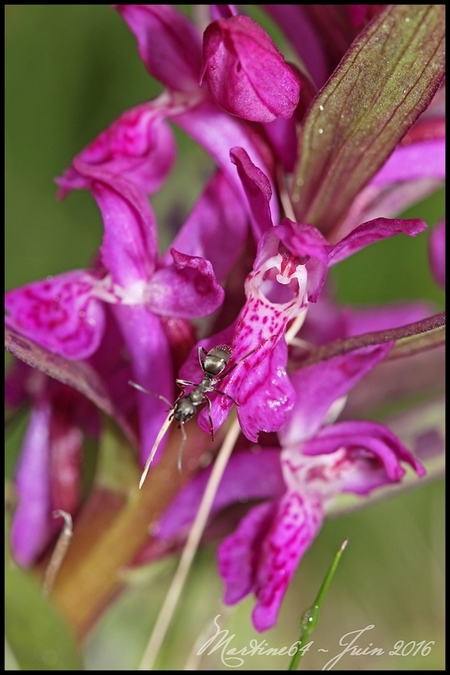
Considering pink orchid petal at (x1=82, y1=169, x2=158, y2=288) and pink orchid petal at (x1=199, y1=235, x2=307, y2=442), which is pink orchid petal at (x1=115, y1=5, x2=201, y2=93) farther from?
pink orchid petal at (x1=199, y1=235, x2=307, y2=442)

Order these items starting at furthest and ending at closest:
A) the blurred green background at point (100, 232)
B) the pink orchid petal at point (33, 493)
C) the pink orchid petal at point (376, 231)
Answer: the blurred green background at point (100, 232) → the pink orchid petal at point (33, 493) → the pink orchid petal at point (376, 231)

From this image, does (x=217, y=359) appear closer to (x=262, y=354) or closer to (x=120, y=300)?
(x=262, y=354)

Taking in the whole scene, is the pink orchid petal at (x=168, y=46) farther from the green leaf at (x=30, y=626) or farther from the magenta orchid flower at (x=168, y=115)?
the green leaf at (x=30, y=626)

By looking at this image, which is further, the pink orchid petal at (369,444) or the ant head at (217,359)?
the pink orchid petal at (369,444)

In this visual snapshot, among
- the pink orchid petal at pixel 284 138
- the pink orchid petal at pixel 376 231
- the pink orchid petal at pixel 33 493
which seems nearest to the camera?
the pink orchid petal at pixel 376 231

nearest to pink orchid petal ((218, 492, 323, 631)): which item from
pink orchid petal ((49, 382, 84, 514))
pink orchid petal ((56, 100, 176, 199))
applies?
pink orchid petal ((49, 382, 84, 514))

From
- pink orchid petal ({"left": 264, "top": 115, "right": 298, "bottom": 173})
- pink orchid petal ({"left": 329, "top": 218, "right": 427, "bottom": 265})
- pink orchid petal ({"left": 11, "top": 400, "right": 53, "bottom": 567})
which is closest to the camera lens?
pink orchid petal ({"left": 329, "top": 218, "right": 427, "bottom": 265})

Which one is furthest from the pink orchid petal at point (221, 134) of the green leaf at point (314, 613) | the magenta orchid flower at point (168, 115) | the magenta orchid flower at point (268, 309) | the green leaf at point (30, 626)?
the green leaf at point (30, 626)
